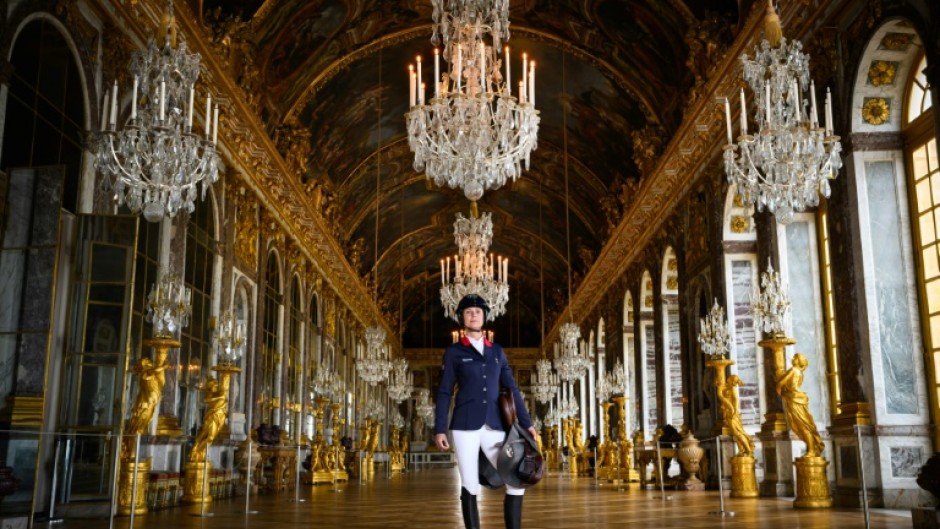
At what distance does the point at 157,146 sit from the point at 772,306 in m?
6.73

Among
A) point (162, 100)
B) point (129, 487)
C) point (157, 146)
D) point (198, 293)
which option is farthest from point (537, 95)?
point (157, 146)

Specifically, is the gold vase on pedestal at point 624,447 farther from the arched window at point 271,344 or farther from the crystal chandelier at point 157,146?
the crystal chandelier at point 157,146

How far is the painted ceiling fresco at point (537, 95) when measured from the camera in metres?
15.8

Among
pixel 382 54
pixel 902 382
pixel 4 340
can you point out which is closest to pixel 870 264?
pixel 902 382

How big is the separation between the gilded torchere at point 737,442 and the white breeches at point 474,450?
7608 millimetres

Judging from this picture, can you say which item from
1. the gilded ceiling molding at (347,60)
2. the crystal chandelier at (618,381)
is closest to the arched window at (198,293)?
the gilded ceiling molding at (347,60)

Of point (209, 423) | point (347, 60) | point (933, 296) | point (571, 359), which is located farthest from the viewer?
point (571, 359)

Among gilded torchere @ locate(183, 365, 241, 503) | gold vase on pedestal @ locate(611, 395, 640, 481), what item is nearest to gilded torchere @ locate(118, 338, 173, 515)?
gilded torchere @ locate(183, 365, 241, 503)

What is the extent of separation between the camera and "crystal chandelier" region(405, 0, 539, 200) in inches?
329

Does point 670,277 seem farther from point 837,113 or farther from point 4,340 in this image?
point 4,340

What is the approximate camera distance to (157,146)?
23.6ft

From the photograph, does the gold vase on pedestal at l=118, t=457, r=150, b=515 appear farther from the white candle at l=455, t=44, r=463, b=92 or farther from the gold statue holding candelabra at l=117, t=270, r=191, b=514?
the white candle at l=455, t=44, r=463, b=92

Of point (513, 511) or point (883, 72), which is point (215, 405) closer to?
point (513, 511)

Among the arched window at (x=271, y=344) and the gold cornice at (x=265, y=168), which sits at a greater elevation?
the gold cornice at (x=265, y=168)
